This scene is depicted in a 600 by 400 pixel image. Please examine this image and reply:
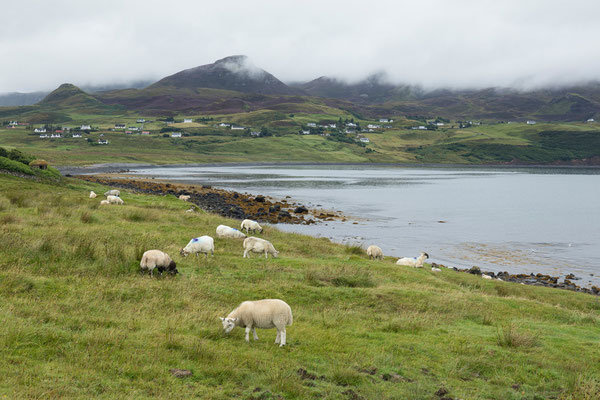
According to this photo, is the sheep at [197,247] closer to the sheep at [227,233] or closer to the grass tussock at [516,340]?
the sheep at [227,233]

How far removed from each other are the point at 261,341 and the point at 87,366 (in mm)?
4087

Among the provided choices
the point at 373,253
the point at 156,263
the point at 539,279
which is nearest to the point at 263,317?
the point at 156,263

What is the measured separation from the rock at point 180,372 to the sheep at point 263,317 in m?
2.11

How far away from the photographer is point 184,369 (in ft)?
29.4

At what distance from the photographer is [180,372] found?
28.7ft

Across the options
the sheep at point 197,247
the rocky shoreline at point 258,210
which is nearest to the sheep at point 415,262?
the sheep at point 197,247

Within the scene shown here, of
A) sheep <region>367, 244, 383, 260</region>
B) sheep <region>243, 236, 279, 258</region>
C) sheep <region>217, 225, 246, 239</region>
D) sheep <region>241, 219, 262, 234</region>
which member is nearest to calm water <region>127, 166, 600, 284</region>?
sheep <region>367, 244, 383, 260</region>

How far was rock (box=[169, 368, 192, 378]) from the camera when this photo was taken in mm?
8656

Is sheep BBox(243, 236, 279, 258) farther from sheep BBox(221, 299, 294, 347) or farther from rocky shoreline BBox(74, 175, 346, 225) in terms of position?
rocky shoreline BBox(74, 175, 346, 225)

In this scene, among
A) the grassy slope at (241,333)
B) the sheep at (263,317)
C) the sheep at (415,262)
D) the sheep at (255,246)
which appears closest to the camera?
the grassy slope at (241,333)

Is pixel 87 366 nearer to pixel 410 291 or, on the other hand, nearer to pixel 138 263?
pixel 138 263

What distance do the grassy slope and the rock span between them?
6.3 inches

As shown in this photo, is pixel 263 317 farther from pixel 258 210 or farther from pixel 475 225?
pixel 475 225

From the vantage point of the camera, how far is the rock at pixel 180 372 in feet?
28.4
